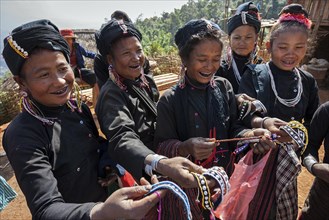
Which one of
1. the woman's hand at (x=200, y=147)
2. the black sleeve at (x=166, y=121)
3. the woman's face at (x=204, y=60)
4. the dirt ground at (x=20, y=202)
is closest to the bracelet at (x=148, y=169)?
the woman's hand at (x=200, y=147)

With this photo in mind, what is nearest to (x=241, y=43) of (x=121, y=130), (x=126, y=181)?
(x=121, y=130)

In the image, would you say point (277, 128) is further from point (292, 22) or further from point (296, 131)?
point (292, 22)

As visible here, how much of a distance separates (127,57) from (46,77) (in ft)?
2.15

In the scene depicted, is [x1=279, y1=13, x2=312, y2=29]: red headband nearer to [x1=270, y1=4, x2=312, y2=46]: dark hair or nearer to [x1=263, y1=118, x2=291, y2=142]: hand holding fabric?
[x1=270, y1=4, x2=312, y2=46]: dark hair

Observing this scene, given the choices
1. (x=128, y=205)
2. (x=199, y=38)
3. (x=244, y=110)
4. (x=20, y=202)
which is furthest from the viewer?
(x=20, y=202)

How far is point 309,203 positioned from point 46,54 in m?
2.45

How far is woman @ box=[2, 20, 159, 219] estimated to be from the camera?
1255mm

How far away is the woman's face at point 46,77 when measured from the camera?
151 cm

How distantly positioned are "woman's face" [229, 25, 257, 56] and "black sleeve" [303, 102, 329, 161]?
3.63ft

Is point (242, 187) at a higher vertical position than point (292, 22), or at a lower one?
lower

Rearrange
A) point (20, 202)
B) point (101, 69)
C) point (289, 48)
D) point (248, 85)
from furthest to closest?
point (20, 202) < point (101, 69) < point (248, 85) < point (289, 48)

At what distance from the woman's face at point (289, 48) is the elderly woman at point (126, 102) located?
1162 mm

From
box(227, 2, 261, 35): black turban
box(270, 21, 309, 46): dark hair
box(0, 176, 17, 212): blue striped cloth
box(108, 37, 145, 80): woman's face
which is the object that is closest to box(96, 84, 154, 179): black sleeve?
box(108, 37, 145, 80): woman's face

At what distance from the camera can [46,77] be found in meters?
1.54
